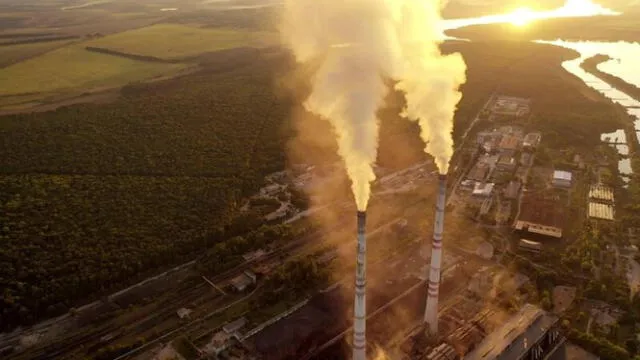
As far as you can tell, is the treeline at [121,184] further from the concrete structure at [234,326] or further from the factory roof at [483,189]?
the factory roof at [483,189]

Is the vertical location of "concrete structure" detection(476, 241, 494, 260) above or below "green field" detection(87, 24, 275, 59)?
below

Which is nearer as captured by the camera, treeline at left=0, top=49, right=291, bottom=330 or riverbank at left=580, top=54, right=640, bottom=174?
treeline at left=0, top=49, right=291, bottom=330

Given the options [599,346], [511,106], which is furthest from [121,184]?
[511,106]

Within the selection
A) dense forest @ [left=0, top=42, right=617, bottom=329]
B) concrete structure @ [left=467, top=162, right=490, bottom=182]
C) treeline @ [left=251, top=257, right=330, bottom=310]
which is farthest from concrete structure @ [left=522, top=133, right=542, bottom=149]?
treeline @ [left=251, top=257, right=330, bottom=310]

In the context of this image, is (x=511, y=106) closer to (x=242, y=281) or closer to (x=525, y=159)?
(x=525, y=159)

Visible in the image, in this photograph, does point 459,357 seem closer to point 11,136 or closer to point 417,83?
point 417,83

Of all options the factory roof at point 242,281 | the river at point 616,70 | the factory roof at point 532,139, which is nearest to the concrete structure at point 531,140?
the factory roof at point 532,139

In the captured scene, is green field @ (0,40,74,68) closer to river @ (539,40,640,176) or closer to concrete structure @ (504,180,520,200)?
concrete structure @ (504,180,520,200)

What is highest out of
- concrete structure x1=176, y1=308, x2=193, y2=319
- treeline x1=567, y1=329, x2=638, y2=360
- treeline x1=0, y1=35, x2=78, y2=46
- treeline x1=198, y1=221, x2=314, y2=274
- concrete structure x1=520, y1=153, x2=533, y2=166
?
treeline x1=0, y1=35, x2=78, y2=46
